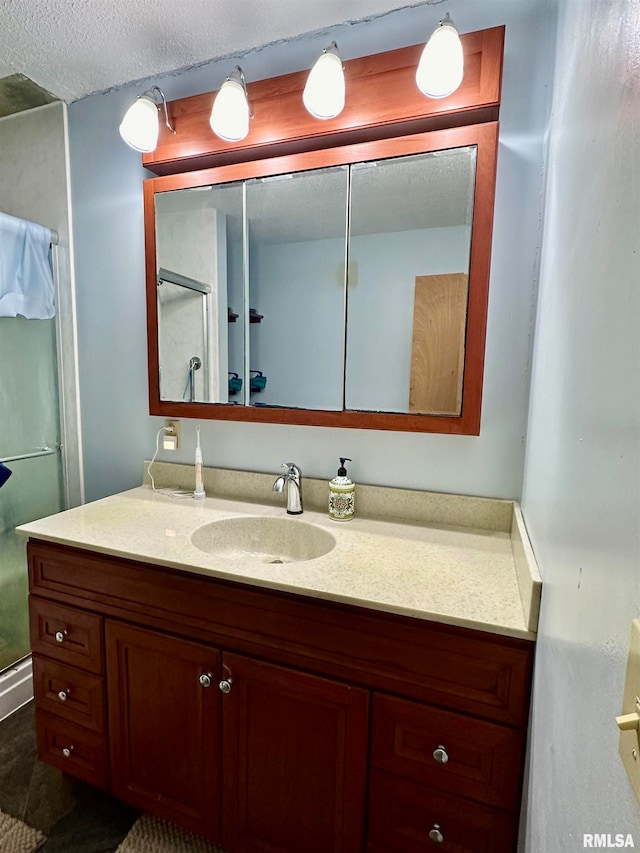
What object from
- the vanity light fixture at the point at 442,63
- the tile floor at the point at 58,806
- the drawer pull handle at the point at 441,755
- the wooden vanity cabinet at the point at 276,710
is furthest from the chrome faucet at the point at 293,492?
the vanity light fixture at the point at 442,63

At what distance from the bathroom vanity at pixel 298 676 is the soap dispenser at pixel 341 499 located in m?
0.05

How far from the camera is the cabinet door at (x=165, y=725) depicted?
1.06m

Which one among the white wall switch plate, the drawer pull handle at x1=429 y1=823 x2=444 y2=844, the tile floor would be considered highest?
the white wall switch plate

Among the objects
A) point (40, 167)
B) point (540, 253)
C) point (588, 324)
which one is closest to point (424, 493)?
point (540, 253)

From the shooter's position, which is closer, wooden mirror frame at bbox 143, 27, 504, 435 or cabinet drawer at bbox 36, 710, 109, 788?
wooden mirror frame at bbox 143, 27, 504, 435

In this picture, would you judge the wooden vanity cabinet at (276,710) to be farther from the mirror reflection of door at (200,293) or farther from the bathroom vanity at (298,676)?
the mirror reflection of door at (200,293)

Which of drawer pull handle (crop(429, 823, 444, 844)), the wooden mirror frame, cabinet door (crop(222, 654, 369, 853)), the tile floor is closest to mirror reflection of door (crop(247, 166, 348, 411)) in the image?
the wooden mirror frame

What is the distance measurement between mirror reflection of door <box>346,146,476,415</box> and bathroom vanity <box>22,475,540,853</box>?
362 millimetres

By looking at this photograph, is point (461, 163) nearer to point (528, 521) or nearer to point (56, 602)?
point (528, 521)

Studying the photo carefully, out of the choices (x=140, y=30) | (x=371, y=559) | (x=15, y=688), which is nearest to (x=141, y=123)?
(x=140, y=30)

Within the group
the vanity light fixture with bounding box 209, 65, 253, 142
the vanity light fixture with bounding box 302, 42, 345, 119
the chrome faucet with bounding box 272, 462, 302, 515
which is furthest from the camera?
the chrome faucet with bounding box 272, 462, 302, 515

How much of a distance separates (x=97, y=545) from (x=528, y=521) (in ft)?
3.56

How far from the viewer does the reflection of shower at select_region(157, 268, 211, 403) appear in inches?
58.6

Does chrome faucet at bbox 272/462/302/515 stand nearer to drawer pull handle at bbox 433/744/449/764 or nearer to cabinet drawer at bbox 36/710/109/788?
drawer pull handle at bbox 433/744/449/764
